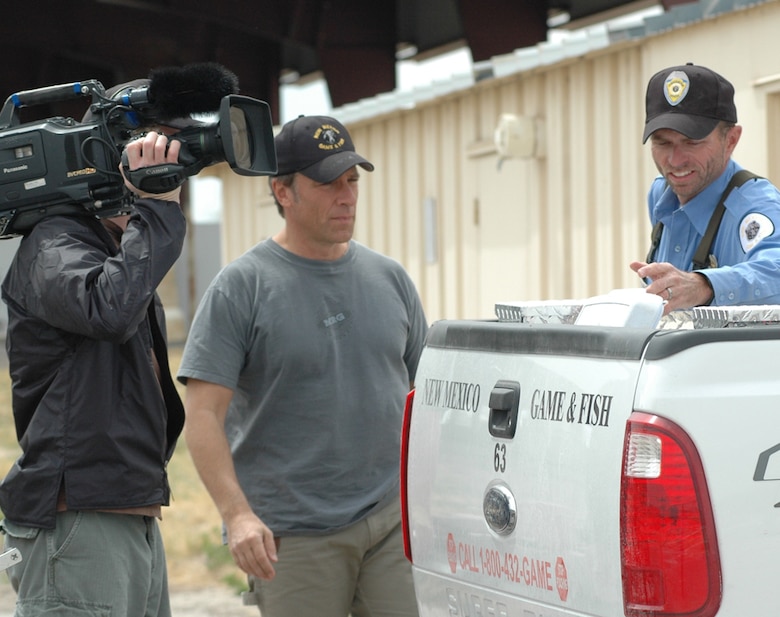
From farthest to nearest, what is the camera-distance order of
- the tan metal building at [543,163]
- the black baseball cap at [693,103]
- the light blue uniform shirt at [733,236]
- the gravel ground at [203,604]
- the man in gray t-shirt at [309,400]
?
the gravel ground at [203,604] → the tan metal building at [543,163] → the man in gray t-shirt at [309,400] → the black baseball cap at [693,103] → the light blue uniform shirt at [733,236]

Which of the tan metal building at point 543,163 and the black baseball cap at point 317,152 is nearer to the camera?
the black baseball cap at point 317,152

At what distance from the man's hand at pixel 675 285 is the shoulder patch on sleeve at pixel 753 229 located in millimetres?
325

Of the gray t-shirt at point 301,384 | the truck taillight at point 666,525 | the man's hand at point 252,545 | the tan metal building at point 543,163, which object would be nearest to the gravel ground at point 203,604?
the tan metal building at point 543,163

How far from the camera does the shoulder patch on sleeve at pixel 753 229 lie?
349 centimetres

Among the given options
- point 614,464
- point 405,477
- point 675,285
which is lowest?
point 405,477

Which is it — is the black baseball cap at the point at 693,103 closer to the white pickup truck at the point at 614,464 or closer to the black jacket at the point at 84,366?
the white pickup truck at the point at 614,464

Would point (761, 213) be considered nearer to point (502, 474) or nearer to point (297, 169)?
point (502, 474)

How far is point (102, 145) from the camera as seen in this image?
341 cm

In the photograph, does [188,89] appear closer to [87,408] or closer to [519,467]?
[87,408]

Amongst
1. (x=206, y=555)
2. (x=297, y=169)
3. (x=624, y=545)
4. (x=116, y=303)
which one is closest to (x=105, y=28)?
(x=206, y=555)

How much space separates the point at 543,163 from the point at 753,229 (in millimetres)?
5363

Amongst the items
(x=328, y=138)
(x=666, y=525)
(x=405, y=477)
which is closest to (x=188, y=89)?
(x=328, y=138)

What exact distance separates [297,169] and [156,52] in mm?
11817

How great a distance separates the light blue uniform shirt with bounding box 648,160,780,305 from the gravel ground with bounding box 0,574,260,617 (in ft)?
13.4
